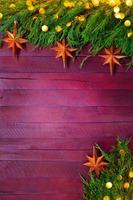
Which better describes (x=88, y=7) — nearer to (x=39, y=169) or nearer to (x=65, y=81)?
(x=65, y=81)

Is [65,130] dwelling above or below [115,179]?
above

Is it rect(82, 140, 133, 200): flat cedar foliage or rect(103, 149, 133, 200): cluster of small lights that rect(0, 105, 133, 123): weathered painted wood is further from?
rect(103, 149, 133, 200): cluster of small lights

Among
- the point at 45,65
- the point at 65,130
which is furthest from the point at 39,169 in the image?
the point at 45,65

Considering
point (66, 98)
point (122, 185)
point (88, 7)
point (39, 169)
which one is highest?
point (88, 7)

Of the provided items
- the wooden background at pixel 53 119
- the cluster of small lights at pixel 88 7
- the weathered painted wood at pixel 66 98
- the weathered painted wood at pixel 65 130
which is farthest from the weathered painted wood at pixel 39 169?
the cluster of small lights at pixel 88 7

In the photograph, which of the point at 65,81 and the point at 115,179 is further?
the point at 65,81

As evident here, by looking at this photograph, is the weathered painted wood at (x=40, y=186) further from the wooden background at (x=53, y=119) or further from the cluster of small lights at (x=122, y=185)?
the cluster of small lights at (x=122, y=185)

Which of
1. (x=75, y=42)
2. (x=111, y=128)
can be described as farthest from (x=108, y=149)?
(x=75, y=42)
